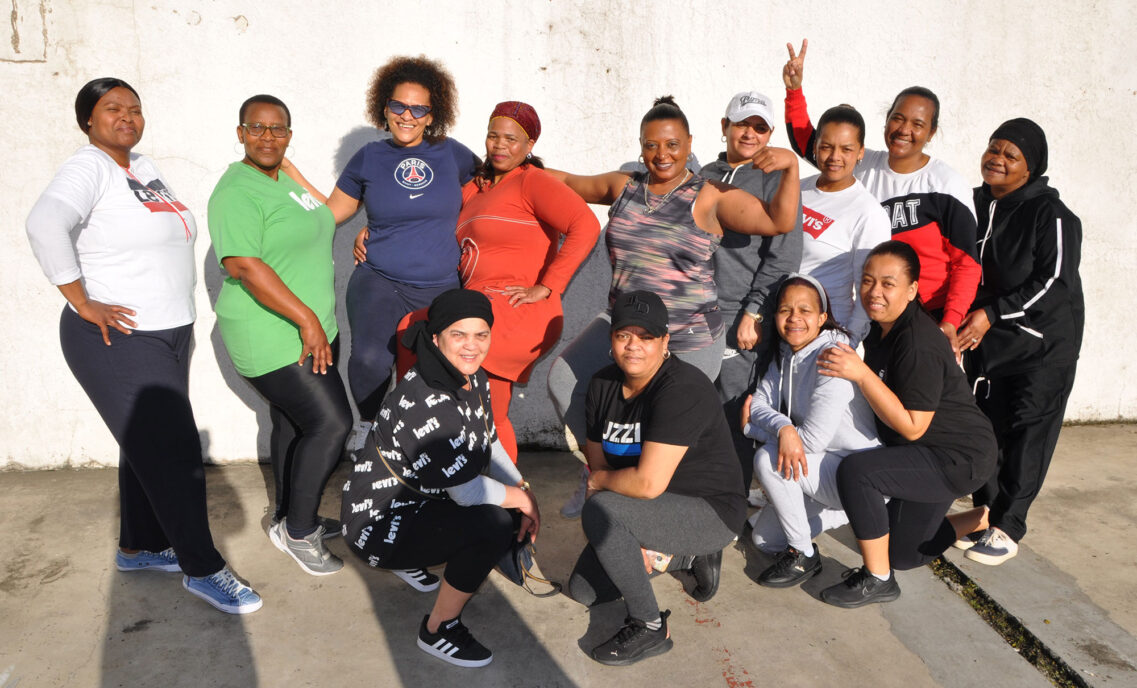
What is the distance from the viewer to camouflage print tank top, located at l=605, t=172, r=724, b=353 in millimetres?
3252

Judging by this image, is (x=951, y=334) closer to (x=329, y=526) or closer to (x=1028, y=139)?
(x=1028, y=139)

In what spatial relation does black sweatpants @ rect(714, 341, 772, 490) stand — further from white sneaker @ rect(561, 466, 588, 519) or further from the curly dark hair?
the curly dark hair

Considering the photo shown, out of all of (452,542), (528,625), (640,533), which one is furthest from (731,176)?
(528,625)

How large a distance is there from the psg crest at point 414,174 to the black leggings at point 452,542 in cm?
145

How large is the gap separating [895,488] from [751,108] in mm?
1760

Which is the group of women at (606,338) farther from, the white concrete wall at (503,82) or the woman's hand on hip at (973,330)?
the white concrete wall at (503,82)

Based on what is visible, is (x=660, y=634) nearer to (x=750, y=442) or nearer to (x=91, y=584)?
(x=750, y=442)

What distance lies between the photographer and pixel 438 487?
282 cm

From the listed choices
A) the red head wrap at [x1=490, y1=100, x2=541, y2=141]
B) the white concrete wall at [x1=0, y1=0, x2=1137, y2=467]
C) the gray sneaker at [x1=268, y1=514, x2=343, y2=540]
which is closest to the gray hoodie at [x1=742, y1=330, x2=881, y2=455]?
the red head wrap at [x1=490, y1=100, x2=541, y2=141]

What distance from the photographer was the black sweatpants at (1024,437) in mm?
3666

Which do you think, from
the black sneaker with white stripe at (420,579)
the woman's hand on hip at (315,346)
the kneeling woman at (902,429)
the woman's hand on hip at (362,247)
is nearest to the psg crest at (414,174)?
the woman's hand on hip at (362,247)

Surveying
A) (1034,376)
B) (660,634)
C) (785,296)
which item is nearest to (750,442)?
(785,296)

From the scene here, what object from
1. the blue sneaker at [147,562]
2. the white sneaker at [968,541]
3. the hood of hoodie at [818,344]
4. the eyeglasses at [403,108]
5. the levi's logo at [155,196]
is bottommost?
the blue sneaker at [147,562]

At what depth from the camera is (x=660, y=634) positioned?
293 centimetres
